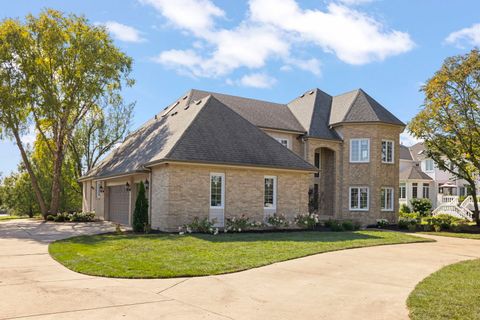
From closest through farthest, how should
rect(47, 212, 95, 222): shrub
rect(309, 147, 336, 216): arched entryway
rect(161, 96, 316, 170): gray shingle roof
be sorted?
rect(161, 96, 316, 170): gray shingle roof → rect(47, 212, 95, 222): shrub → rect(309, 147, 336, 216): arched entryway

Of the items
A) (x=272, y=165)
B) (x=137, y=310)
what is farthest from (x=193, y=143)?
(x=137, y=310)

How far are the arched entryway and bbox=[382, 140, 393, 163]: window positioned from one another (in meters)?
3.35

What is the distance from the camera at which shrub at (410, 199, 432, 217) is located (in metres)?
41.2

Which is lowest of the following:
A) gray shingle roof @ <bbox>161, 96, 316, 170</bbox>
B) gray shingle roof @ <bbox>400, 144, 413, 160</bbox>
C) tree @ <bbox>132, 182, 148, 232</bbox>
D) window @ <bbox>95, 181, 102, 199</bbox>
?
tree @ <bbox>132, 182, 148, 232</bbox>

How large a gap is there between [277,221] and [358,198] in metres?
9.69

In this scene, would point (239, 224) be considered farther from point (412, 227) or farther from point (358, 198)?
point (358, 198)

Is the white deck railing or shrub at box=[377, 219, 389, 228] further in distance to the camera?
the white deck railing

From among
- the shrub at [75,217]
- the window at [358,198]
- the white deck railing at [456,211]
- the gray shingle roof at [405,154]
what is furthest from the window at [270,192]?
the gray shingle roof at [405,154]

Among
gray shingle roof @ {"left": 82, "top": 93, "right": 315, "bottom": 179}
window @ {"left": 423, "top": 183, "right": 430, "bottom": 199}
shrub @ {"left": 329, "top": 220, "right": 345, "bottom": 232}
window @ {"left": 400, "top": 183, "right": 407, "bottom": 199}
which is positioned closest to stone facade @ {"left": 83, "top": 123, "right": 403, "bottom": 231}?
gray shingle roof @ {"left": 82, "top": 93, "right": 315, "bottom": 179}

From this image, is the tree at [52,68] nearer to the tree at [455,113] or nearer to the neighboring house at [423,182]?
the tree at [455,113]

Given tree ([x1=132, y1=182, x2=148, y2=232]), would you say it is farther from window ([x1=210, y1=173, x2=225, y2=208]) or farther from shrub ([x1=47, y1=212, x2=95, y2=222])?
shrub ([x1=47, y1=212, x2=95, y2=222])

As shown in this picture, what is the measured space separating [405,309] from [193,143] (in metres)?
13.7

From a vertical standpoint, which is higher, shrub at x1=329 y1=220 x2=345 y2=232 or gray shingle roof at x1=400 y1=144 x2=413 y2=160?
gray shingle roof at x1=400 y1=144 x2=413 y2=160

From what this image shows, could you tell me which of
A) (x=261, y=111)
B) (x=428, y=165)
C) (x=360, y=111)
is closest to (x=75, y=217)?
(x=261, y=111)
